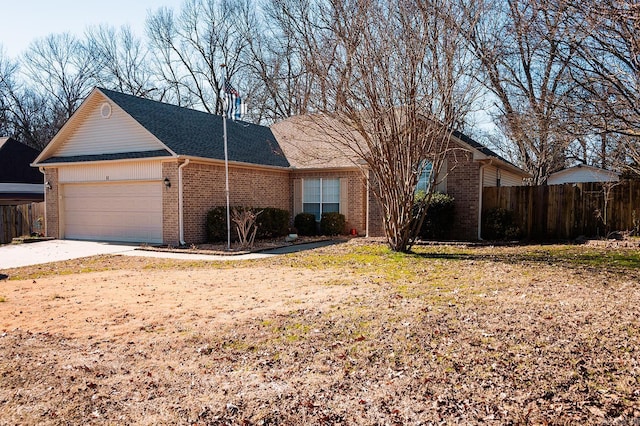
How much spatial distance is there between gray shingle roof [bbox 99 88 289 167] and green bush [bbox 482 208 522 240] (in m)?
7.98

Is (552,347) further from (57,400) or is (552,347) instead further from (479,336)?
(57,400)

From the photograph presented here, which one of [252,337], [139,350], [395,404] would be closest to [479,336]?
[395,404]

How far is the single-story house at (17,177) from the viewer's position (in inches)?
956

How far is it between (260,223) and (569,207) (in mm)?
10079

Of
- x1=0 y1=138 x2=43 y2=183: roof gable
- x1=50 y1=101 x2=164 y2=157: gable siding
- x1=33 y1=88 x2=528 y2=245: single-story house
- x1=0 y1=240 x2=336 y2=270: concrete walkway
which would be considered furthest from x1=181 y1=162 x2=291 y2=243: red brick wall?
Answer: x1=0 y1=138 x2=43 y2=183: roof gable

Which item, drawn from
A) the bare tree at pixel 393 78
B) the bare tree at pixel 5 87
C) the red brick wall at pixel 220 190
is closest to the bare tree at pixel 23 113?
the bare tree at pixel 5 87

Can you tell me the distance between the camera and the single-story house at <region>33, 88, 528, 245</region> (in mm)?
14789

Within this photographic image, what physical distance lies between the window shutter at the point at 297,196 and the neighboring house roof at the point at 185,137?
825mm

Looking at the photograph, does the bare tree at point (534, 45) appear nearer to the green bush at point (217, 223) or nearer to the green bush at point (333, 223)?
the green bush at point (333, 223)

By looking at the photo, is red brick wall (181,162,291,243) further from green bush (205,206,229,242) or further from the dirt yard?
the dirt yard

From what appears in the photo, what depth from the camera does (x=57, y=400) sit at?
3.67 meters

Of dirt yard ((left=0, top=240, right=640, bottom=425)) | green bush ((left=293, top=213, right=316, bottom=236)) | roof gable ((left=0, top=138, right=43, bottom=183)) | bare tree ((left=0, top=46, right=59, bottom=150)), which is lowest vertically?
dirt yard ((left=0, top=240, right=640, bottom=425))

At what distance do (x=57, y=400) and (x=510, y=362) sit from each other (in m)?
3.73

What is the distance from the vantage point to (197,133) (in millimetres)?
17031
